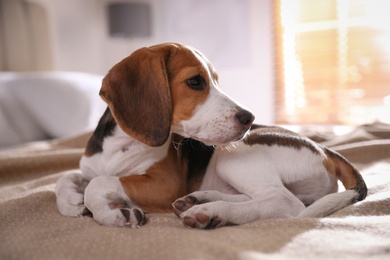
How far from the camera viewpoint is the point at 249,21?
19.7ft

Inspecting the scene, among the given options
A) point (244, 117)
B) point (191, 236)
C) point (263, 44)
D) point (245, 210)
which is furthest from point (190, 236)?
point (263, 44)

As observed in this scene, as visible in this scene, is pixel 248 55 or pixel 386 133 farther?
pixel 248 55

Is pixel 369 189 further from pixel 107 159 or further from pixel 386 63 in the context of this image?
pixel 386 63

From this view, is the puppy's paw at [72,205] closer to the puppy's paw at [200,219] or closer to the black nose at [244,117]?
the puppy's paw at [200,219]

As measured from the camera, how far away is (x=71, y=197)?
1404 millimetres

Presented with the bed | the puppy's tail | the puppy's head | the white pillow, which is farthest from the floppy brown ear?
the white pillow

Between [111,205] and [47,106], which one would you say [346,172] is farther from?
[47,106]

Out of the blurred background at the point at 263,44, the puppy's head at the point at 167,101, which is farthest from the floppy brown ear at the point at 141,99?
the blurred background at the point at 263,44

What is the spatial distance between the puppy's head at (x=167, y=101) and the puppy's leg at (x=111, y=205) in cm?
18

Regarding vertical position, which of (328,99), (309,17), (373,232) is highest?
(309,17)

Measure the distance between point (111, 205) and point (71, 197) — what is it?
221 millimetres

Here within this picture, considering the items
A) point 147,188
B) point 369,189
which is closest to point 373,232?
point 369,189

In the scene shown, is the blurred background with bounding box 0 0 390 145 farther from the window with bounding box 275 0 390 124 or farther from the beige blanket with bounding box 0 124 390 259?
the beige blanket with bounding box 0 124 390 259

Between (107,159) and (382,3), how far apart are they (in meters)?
4.81
